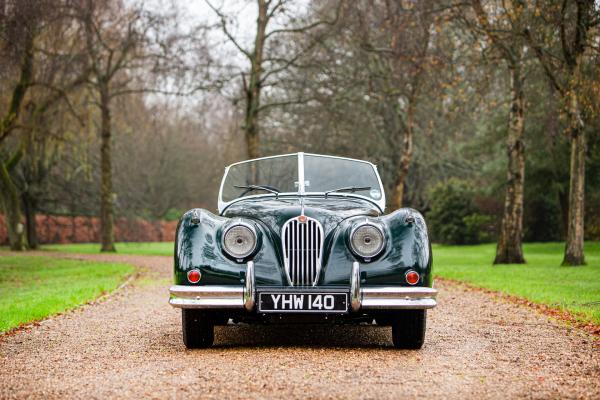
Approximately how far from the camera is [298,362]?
555cm

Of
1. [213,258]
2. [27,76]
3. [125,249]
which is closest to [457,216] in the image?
[125,249]

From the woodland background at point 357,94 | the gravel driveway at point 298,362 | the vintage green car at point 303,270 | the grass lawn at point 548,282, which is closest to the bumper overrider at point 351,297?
the vintage green car at point 303,270

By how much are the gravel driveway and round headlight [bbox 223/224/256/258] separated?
2.57ft

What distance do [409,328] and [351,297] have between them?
62 cm

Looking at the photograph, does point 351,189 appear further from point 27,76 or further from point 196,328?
point 27,76

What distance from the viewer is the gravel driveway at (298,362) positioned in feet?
15.2

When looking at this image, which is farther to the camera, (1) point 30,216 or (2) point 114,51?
(1) point 30,216

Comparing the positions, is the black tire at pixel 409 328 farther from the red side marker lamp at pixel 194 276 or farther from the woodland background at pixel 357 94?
the woodland background at pixel 357 94


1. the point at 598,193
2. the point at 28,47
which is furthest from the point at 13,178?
the point at 598,193

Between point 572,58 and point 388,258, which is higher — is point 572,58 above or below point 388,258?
above

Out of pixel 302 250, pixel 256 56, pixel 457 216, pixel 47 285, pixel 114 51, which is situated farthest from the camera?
pixel 457 216

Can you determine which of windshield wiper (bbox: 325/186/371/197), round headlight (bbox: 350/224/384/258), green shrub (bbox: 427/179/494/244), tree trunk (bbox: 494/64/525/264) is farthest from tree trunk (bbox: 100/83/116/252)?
round headlight (bbox: 350/224/384/258)

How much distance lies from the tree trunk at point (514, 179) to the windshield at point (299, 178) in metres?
12.7

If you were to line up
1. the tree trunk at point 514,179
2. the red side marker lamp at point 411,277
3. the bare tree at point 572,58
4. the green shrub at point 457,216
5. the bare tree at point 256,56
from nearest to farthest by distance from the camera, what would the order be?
the red side marker lamp at point 411,277 < the bare tree at point 572,58 < the tree trunk at point 514,179 < the bare tree at point 256,56 < the green shrub at point 457,216
